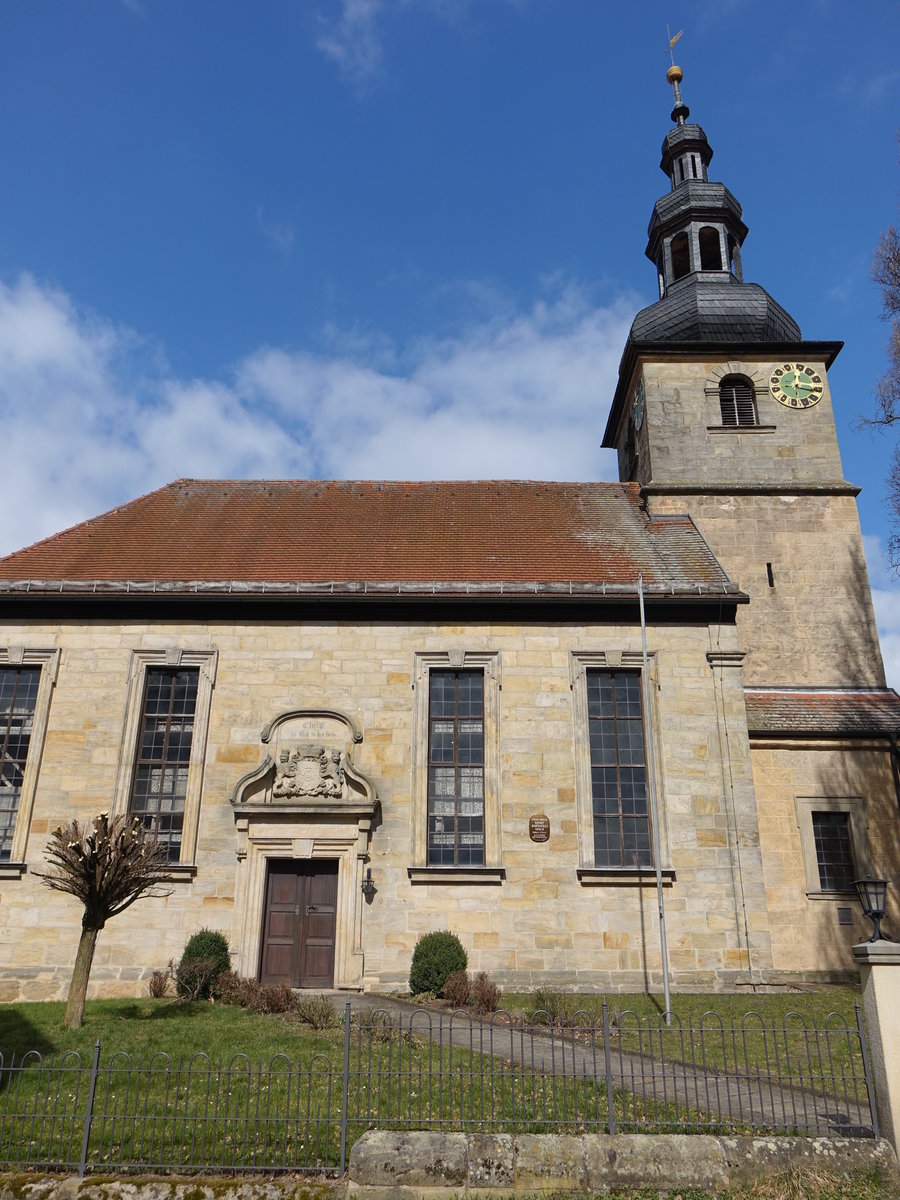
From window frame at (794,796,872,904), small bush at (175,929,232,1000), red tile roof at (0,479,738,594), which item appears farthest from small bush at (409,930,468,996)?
window frame at (794,796,872,904)

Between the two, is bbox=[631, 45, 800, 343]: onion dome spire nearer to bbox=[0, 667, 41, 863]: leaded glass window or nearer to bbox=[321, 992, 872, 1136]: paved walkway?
bbox=[0, 667, 41, 863]: leaded glass window

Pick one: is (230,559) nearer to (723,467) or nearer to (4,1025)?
(4,1025)

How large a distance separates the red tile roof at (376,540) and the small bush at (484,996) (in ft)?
22.0

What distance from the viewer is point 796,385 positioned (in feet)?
73.5

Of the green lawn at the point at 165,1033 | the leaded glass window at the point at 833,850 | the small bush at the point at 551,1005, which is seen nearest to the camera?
the green lawn at the point at 165,1033

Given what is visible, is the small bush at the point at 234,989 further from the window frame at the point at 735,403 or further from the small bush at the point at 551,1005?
the window frame at the point at 735,403

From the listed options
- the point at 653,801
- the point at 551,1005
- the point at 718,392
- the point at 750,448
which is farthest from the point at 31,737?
the point at 718,392

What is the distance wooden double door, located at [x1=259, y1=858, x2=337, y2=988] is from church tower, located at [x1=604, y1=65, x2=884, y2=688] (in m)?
9.83

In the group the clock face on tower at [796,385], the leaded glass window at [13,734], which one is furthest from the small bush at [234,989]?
the clock face on tower at [796,385]

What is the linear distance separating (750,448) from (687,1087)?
16.4m

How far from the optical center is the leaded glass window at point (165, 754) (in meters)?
15.9

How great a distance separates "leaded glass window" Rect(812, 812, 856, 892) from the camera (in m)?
16.8

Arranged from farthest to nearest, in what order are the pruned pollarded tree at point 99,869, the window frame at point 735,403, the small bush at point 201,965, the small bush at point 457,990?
1. the window frame at point 735,403
2. the small bush at point 201,965
3. the small bush at point 457,990
4. the pruned pollarded tree at point 99,869

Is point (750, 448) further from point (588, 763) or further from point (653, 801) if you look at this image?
point (653, 801)
